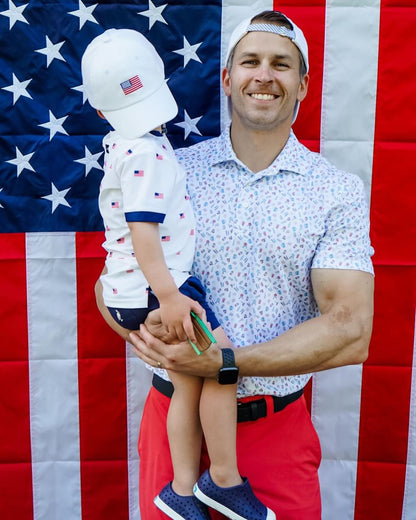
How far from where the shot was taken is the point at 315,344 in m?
1.67

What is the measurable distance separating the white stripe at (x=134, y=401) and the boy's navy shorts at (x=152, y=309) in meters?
0.66

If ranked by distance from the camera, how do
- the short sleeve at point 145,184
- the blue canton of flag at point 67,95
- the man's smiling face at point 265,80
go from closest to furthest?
the short sleeve at point 145,184 < the man's smiling face at point 265,80 < the blue canton of flag at point 67,95

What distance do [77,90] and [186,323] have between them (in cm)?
100

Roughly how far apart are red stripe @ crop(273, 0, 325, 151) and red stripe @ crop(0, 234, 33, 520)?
1032mm

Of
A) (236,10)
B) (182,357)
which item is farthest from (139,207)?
(236,10)

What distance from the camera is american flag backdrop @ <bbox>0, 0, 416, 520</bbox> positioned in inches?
83.6

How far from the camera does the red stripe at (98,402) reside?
2254mm

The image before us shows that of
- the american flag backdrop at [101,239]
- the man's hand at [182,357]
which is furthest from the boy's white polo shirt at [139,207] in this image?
the american flag backdrop at [101,239]

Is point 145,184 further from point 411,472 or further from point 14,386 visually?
point 411,472

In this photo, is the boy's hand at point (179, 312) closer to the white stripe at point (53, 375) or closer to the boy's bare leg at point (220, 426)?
the boy's bare leg at point (220, 426)

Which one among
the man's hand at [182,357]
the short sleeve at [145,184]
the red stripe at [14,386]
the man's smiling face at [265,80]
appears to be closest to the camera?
the short sleeve at [145,184]

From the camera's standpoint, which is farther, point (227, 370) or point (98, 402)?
point (98, 402)

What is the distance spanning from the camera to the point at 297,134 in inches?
86.4

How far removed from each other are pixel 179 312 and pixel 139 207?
263 mm
